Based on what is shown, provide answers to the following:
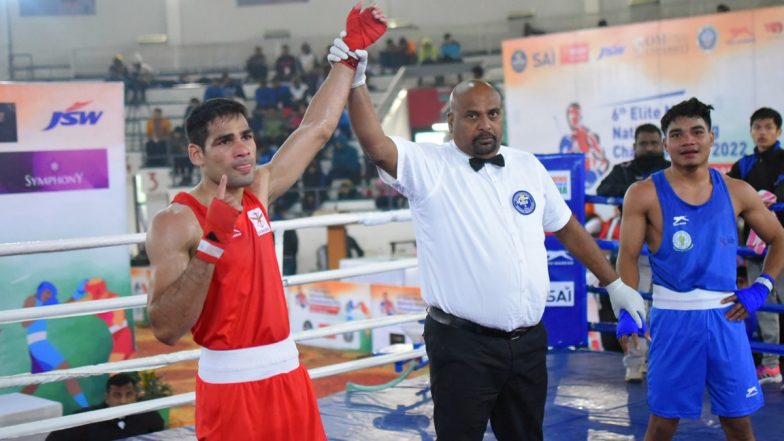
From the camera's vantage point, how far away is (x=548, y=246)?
5.55m

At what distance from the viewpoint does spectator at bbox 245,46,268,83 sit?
65.0 feet

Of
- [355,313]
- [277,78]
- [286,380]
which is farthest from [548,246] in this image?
[277,78]

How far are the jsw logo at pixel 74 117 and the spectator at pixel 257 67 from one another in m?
13.3

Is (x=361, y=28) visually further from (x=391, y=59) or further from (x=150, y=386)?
(x=391, y=59)

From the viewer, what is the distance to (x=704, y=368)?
3307mm

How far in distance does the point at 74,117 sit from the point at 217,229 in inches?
182

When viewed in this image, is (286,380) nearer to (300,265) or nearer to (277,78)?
(300,265)

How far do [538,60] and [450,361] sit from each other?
8.85m

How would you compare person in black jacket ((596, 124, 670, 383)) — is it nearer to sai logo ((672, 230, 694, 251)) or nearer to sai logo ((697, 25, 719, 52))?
sai logo ((672, 230, 694, 251))

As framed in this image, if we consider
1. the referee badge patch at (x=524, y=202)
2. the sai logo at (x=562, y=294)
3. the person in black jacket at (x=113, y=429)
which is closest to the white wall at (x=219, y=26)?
the sai logo at (x=562, y=294)

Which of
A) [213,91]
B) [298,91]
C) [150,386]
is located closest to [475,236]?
[150,386]

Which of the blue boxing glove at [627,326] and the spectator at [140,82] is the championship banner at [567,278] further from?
the spectator at [140,82]

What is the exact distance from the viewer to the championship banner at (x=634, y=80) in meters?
9.50

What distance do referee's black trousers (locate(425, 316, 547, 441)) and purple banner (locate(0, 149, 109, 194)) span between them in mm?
4040
